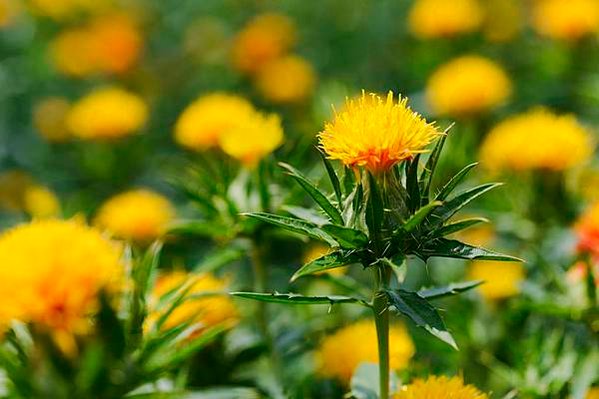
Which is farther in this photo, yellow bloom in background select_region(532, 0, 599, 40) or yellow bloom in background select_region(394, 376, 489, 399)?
yellow bloom in background select_region(532, 0, 599, 40)

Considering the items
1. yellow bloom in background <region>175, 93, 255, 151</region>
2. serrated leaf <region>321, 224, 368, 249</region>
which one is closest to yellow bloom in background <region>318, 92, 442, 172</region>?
serrated leaf <region>321, 224, 368, 249</region>

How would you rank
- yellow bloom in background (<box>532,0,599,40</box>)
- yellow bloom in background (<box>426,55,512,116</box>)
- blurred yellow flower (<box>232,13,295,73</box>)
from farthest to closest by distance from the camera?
blurred yellow flower (<box>232,13,295,73</box>) < yellow bloom in background (<box>532,0,599,40</box>) < yellow bloom in background (<box>426,55,512,116</box>)

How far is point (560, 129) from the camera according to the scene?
2.26 meters

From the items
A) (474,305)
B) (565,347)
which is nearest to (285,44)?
(474,305)

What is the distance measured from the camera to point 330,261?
50.7 inches

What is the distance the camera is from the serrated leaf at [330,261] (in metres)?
1.27

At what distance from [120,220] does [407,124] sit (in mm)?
1396

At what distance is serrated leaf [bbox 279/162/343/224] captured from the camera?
1290 mm

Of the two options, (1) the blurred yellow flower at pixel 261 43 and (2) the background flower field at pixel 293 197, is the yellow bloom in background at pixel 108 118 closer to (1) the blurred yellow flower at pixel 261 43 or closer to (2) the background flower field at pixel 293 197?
(2) the background flower field at pixel 293 197

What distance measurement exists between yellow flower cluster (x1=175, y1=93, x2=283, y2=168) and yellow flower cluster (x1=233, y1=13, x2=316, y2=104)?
3.24 ft

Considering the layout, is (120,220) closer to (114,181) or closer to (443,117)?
(114,181)

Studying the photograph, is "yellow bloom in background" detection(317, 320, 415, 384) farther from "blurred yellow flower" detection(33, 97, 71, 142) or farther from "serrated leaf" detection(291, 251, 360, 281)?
"blurred yellow flower" detection(33, 97, 71, 142)

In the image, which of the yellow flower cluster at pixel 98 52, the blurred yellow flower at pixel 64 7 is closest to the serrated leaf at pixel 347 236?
the yellow flower cluster at pixel 98 52

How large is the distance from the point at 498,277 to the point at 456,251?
32.9 inches
